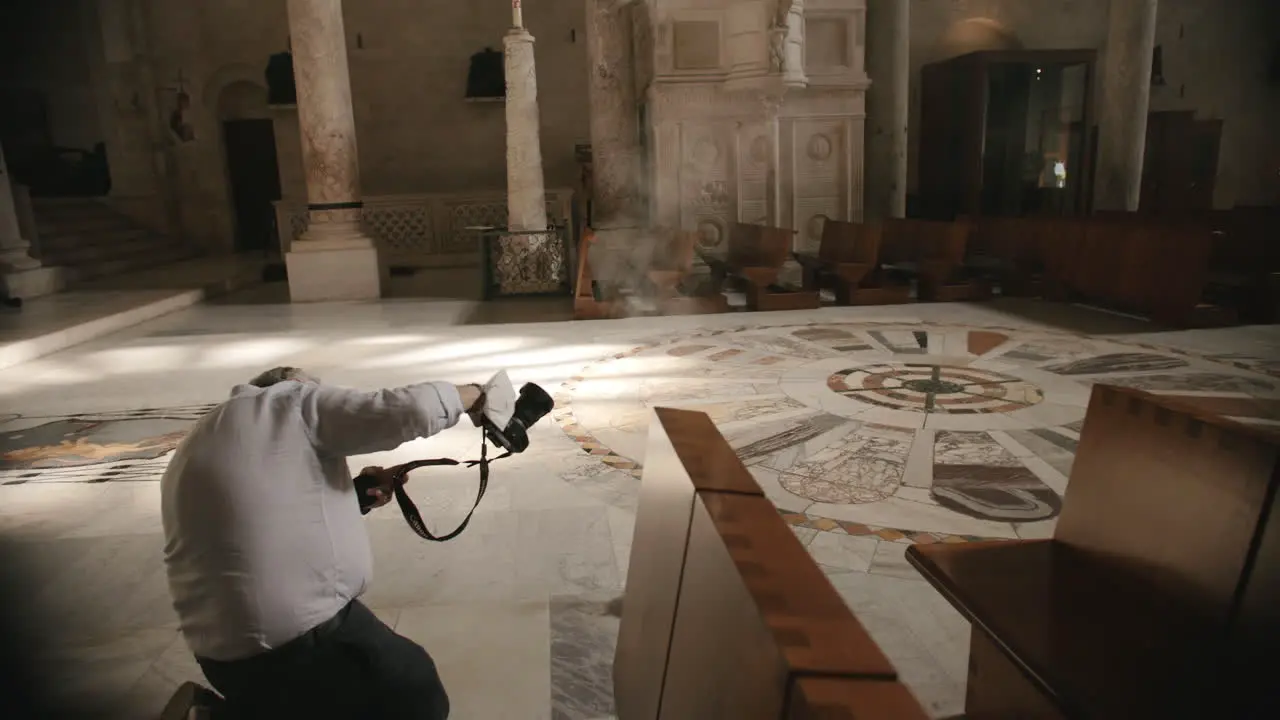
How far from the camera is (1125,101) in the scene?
1013 cm

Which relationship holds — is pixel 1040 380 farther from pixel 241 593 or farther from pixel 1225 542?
pixel 241 593

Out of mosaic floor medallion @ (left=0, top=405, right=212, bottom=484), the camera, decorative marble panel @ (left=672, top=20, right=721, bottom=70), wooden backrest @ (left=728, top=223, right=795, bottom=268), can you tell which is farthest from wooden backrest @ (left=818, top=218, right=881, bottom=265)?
the camera

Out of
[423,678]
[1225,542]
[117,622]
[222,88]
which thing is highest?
[222,88]

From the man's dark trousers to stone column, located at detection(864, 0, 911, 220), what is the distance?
967 cm

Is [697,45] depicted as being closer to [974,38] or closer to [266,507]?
[974,38]

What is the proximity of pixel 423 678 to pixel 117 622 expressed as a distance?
148cm

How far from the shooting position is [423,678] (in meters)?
2.04

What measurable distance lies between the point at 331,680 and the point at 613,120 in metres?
8.48

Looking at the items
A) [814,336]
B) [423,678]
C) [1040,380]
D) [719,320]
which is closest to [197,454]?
[423,678]

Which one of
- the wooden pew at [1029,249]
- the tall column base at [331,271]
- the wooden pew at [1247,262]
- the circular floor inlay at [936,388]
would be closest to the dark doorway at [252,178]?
the tall column base at [331,271]

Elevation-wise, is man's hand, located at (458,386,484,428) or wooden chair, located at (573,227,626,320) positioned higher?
man's hand, located at (458,386,484,428)

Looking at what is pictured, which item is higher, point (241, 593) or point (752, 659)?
point (752, 659)

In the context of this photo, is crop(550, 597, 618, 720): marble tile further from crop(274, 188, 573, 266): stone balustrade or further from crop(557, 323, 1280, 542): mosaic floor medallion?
crop(274, 188, 573, 266): stone balustrade

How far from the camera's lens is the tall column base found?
9.95 meters
